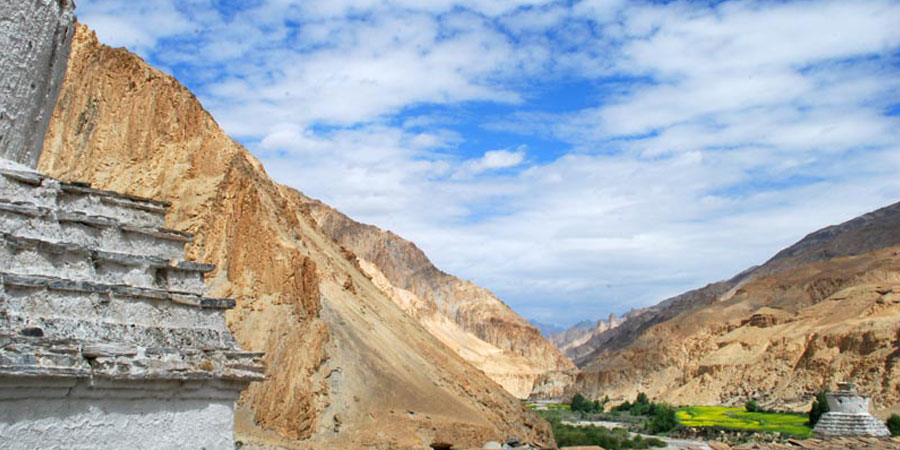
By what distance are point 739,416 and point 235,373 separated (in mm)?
54088

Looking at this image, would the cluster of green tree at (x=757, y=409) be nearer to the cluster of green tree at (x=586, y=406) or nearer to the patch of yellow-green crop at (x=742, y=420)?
the patch of yellow-green crop at (x=742, y=420)

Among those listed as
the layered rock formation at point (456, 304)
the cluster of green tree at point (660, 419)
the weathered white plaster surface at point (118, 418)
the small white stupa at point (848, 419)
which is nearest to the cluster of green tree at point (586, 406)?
the cluster of green tree at point (660, 419)

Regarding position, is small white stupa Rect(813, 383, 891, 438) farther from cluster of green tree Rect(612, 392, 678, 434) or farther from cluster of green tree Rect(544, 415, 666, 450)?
Answer: cluster of green tree Rect(612, 392, 678, 434)

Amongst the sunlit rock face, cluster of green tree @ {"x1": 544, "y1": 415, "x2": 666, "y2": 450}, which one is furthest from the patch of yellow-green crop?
the sunlit rock face

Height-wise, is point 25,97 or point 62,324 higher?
point 25,97

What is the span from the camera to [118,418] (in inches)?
232

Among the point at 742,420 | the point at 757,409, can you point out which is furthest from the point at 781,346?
the point at 742,420

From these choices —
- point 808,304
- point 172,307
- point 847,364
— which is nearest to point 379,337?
point 172,307

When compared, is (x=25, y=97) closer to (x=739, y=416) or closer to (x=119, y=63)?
(x=119, y=63)

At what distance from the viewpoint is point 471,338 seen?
323 feet

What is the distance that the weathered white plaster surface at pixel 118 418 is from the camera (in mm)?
5371

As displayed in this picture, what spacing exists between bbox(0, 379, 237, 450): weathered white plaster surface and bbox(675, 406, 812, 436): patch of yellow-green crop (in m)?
39.9

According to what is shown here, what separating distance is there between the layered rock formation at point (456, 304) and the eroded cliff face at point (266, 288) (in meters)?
63.5

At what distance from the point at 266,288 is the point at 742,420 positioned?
122 ft
